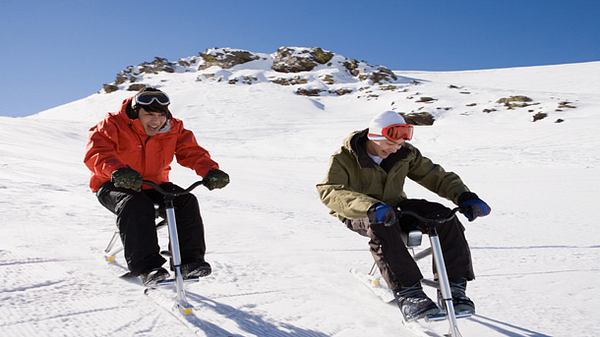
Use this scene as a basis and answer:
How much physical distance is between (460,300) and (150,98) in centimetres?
246

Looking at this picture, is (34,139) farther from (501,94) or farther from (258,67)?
(258,67)

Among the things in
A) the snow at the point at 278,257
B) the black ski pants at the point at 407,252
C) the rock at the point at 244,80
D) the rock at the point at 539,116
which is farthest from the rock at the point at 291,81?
the black ski pants at the point at 407,252

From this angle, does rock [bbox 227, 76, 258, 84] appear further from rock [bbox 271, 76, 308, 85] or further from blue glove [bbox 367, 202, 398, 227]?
blue glove [bbox 367, 202, 398, 227]

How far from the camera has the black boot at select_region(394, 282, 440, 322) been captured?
→ 2611 mm

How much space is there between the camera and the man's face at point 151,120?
3.42m

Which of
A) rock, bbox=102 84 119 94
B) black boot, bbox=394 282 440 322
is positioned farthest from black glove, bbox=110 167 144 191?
rock, bbox=102 84 119 94

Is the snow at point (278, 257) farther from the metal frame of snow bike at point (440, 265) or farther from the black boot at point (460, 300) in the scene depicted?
the metal frame of snow bike at point (440, 265)

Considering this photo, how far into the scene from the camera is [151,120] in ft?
11.3

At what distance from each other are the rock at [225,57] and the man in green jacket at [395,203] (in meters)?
56.3

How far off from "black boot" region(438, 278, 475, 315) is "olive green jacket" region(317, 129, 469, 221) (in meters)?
0.61

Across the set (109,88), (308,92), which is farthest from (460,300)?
(109,88)

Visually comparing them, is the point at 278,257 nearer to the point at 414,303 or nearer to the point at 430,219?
the point at 414,303

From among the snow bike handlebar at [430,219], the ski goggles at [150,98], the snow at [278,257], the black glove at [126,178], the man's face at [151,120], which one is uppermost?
the ski goggles at [150,98]

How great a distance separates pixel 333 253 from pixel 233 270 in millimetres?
1217
